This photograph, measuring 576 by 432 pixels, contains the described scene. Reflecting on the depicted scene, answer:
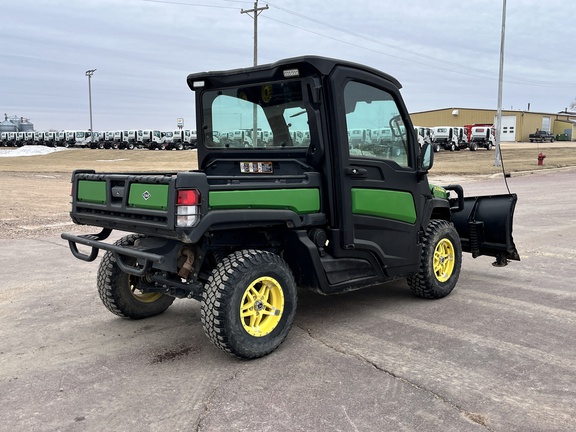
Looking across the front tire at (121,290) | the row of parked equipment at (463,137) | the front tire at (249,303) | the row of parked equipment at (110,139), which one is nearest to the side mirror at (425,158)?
the front tire at (249,303)

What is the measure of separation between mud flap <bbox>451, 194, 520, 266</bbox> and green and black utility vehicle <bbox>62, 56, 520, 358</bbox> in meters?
0.84

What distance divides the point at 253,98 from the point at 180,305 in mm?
2208

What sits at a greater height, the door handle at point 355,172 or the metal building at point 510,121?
the metal building at point 510,121

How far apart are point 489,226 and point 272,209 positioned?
3381mm

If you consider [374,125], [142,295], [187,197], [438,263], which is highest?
[374,125]

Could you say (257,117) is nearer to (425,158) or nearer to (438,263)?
(425,158)

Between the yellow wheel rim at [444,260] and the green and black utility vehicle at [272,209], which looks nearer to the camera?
the green and black utility vehicle at [272,209]

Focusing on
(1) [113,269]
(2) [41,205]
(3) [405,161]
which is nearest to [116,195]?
(1) [113,269]

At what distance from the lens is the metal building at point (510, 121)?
80.8 m

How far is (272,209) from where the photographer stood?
4129 mm

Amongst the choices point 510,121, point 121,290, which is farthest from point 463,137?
point 121,290

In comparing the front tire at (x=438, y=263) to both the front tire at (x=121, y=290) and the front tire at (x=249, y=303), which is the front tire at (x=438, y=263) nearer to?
the front tire at (x=249, y=303)

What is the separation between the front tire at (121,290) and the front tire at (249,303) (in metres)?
1.25

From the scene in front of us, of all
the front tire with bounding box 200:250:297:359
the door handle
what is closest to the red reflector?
the front tire with bounding box 200:250:297:359
